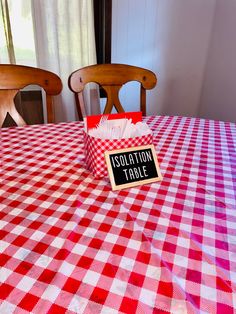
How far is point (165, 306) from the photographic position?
1.13ft

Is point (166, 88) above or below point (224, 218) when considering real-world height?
above

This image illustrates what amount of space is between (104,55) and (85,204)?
1.46 m

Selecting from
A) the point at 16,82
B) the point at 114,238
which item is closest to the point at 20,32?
the point at 16,82

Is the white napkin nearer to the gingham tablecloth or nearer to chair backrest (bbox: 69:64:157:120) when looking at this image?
the gingham tablecloth

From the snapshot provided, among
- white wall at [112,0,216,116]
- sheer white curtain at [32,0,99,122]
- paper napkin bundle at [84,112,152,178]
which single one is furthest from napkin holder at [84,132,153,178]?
white wall at [112,0,216,116]

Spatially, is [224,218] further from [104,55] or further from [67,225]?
[104,55]

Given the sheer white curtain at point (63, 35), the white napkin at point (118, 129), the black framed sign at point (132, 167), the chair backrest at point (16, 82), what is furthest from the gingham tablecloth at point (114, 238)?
the sheer white curtain at point (63, 35)

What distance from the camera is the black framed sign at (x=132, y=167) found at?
60cm

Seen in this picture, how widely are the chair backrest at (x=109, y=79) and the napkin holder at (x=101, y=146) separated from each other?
582 mm

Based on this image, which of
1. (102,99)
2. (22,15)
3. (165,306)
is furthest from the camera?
(102,99)

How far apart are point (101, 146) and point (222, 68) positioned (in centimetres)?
181

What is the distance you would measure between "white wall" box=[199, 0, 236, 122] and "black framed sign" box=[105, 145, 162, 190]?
5.38 ft

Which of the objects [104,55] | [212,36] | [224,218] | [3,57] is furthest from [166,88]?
[224,218]

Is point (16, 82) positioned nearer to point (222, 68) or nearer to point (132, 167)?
point (132, 167)
